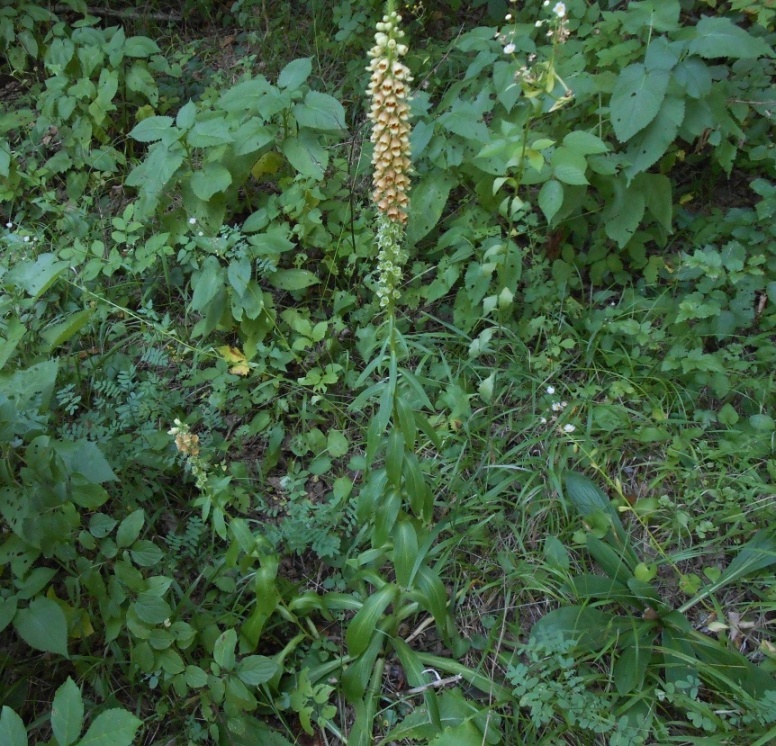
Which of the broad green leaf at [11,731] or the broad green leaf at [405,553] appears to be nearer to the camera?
the broad green leaf at [11,731]

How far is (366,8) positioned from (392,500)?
3429mm

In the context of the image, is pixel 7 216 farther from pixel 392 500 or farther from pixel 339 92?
pixel 392 500

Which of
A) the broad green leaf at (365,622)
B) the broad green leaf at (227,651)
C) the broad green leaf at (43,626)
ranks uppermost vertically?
the broad green leaf at (43,626)

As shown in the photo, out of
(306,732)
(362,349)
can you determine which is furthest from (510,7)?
(306,732)

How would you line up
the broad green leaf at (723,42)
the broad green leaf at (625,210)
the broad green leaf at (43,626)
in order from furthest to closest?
the broad green leaf at (625,210) → the broad green leaf at (723,42) → the broad green leaf at (43,626)

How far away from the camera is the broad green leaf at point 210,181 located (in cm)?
315

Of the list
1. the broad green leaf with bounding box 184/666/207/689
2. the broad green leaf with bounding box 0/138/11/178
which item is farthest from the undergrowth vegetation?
the broad green leaf with bounding box 0/138/11/178

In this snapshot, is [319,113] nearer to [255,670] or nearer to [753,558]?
[255,670]

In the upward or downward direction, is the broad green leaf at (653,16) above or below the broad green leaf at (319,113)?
above

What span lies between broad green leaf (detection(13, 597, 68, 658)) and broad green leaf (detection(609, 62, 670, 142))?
8.70 feet

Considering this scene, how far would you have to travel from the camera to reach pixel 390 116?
1829 mm

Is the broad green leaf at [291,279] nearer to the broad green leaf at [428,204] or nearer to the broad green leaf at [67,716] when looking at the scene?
the broad green leaf at [428,204]

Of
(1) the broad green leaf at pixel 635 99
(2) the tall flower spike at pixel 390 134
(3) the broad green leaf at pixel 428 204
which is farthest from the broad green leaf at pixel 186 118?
(1) the broad green leaf at pixel 635 99

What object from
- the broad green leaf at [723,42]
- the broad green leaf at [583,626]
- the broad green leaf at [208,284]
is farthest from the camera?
the broad green leaf at [208,284]
